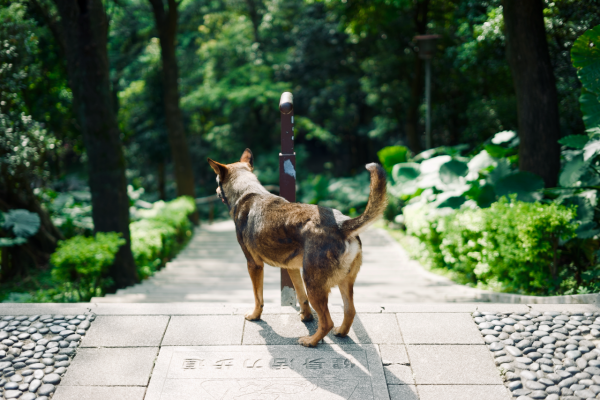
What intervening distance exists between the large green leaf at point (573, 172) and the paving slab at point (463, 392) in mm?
3649

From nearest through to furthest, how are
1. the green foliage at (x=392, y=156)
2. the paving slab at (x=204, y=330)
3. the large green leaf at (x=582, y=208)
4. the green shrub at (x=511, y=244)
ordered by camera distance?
the paving slab at (x=204, y=330) < the green shrub at (x=511, y=244) < the large green leaf at (x=582, y=208) < the green foliage at (x=392, y=156)

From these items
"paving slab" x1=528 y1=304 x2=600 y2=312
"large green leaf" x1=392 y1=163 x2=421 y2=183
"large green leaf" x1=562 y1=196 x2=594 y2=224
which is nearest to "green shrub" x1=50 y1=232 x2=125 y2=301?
"paving slab" x1=528 y1=304 x2=600 y2=312

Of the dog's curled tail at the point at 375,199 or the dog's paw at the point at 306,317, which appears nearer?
the dog's curled tail at the point at 375,199

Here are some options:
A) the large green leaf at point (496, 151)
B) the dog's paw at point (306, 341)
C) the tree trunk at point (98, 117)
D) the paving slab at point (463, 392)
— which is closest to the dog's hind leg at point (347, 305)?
the dog's paw at point (306, 341)

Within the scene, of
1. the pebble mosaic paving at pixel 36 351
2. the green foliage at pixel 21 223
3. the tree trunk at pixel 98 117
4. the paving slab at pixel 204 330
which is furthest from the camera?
the green foliage at pixel 21 223

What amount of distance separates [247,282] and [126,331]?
3072 millimetres

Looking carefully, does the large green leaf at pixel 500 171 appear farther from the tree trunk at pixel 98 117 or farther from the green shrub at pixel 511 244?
the tree trunk at pixel 98 117

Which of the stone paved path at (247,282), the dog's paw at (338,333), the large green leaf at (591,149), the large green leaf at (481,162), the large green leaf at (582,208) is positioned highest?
the large green leaf at (591,149)

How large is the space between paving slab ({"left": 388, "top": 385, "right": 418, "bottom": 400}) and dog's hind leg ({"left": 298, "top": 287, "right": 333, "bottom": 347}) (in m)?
0.62

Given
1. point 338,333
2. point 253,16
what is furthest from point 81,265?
point 253,16

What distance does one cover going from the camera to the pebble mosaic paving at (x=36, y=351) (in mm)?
3344

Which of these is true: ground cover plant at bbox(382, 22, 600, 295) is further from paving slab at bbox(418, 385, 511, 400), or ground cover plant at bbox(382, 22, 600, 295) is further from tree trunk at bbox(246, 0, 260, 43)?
tree trunk at bbox(246, 0, 260, 43)

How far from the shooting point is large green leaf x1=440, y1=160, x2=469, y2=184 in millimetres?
7729

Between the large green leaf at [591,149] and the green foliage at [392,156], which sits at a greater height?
the large green leaf at [591,149]
